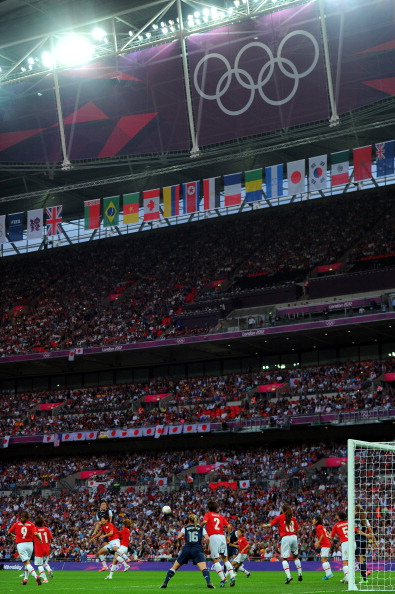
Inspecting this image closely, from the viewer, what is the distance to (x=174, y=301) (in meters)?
64.4

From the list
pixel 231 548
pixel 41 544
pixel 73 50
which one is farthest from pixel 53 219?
pixel 231 548

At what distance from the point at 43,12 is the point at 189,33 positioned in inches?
394

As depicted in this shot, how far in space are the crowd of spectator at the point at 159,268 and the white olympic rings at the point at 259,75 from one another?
590 inches

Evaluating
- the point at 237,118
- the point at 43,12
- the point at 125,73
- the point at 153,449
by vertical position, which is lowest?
the point at 153,449

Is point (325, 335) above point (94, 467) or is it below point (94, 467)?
above

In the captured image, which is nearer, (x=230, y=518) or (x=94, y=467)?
(x=230, y=518)

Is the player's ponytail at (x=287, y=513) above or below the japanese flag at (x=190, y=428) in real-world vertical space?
below

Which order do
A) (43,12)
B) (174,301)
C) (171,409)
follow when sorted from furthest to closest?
1. (174,301)
2. (171,409)
3. (43,12)

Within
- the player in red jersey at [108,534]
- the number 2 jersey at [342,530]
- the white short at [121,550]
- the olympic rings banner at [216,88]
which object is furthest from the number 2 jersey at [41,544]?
the olympic rings banner at [216,88]

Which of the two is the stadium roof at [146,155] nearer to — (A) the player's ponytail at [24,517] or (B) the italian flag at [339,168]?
(B) the italian flag at [339,168]

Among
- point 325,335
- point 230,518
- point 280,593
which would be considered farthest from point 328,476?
point 280,593

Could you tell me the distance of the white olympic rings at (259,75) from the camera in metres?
48.7

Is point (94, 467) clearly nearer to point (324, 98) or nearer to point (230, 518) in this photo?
point (230, 518)

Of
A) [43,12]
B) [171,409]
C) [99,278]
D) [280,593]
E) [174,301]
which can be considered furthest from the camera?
Result: [99,278]
